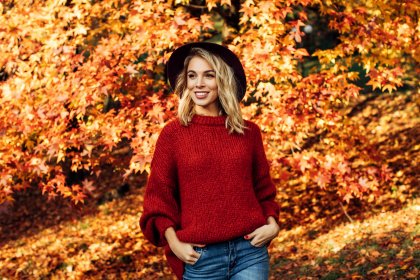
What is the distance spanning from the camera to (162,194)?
2.81 metres

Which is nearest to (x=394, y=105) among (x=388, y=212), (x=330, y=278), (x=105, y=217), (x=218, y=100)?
(x=388, y=212)

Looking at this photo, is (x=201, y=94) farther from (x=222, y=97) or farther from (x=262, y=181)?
(x=262, y=181)

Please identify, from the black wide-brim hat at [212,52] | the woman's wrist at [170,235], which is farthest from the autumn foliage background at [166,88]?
the woman's wrist at [170,235]

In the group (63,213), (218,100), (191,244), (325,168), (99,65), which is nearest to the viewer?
(191,244)

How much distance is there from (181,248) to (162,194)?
298mm

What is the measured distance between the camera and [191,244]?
2.71m

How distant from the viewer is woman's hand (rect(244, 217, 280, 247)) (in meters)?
2.77

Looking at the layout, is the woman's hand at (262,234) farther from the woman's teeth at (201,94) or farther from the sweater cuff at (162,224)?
the woman's teeth at (201,94)

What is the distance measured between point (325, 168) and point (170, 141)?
4.43 m

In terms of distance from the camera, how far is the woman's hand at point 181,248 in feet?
8.83

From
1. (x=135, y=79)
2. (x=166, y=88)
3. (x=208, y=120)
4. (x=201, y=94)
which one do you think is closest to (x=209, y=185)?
(x=208, y=120)

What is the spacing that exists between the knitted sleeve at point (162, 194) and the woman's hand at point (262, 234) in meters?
0.40

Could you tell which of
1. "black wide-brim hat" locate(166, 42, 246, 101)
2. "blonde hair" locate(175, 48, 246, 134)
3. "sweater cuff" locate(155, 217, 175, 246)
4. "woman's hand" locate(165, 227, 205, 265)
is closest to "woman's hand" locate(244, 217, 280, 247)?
"woman's hand" locate(165, 227, 205, 265)

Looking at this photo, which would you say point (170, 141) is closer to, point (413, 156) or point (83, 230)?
point (83, 230)
